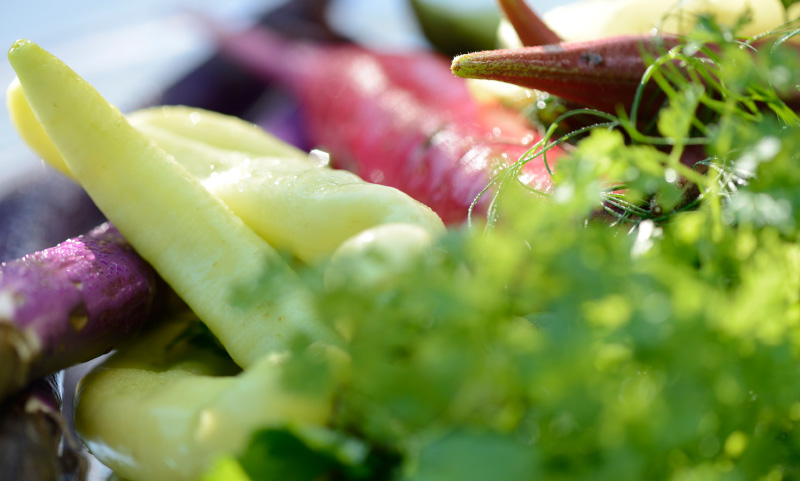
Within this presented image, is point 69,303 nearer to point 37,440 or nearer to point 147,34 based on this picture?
point 37,440

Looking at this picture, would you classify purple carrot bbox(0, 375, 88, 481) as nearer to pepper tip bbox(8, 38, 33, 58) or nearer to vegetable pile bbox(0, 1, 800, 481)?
vegetable pile bbox(0, 1, 800, 481)

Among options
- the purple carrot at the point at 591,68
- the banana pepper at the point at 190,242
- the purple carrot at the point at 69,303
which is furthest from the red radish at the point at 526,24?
the purple carrot at the point at 69,303

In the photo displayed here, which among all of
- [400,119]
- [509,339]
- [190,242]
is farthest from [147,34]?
[509,339]

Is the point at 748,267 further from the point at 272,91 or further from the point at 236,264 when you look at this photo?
the point at 272,91

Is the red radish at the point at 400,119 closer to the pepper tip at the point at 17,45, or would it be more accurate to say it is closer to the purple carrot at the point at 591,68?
the purple carrot at the point at 591,68

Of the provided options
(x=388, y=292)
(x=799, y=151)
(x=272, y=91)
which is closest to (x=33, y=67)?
(x=388, y=292)
